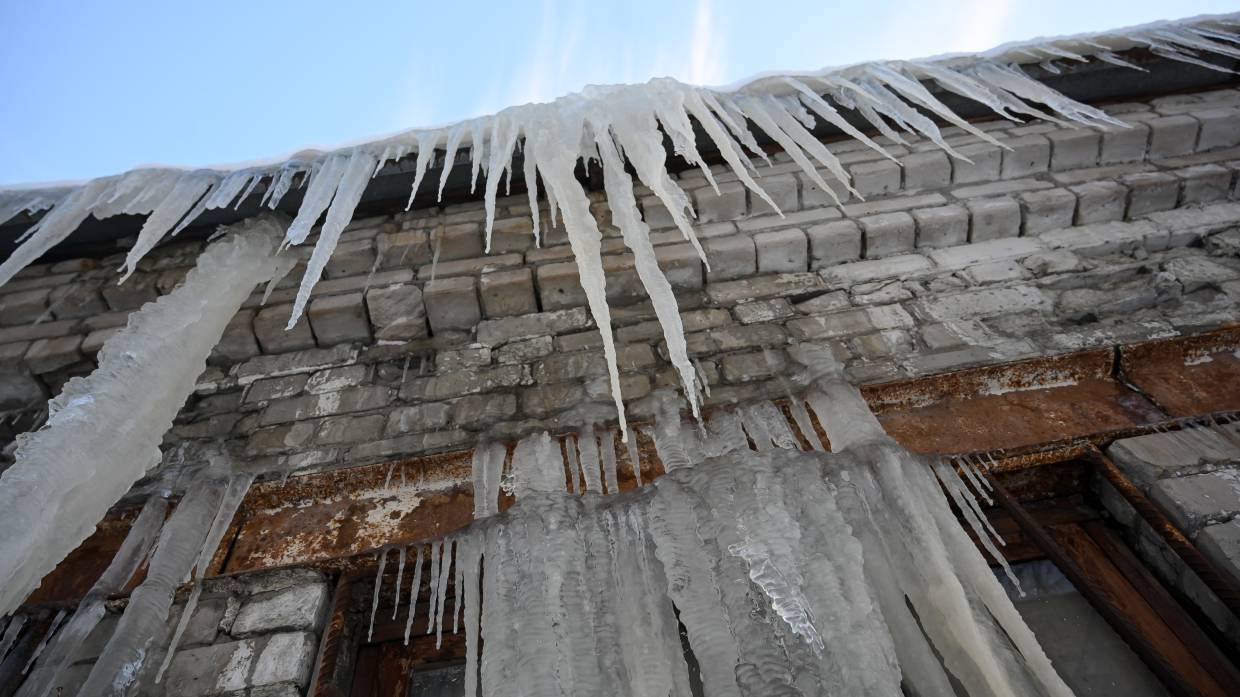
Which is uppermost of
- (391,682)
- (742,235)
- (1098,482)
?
(742,235)

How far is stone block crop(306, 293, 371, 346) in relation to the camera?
3096 millimetres

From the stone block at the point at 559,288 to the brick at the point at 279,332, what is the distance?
120cm

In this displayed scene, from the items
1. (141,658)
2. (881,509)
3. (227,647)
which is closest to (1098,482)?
(881,509)

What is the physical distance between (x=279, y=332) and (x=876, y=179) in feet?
11.0

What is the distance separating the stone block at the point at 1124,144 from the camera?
3553mm

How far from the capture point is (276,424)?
106 inches

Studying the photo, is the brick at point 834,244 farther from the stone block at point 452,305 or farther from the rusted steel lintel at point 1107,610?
the stone block at point 452,305

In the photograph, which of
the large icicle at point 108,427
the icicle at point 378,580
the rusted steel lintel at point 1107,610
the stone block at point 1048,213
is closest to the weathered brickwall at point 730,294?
the stone block at point 1048,213

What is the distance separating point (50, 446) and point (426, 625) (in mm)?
1408

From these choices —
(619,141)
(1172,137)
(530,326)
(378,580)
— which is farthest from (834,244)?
(378,580)

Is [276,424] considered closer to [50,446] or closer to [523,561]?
[50,446]

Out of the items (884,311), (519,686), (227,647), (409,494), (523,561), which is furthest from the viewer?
(884,311)

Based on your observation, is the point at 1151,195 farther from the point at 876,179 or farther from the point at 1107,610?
the point at 1107,610

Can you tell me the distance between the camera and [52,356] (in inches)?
118
